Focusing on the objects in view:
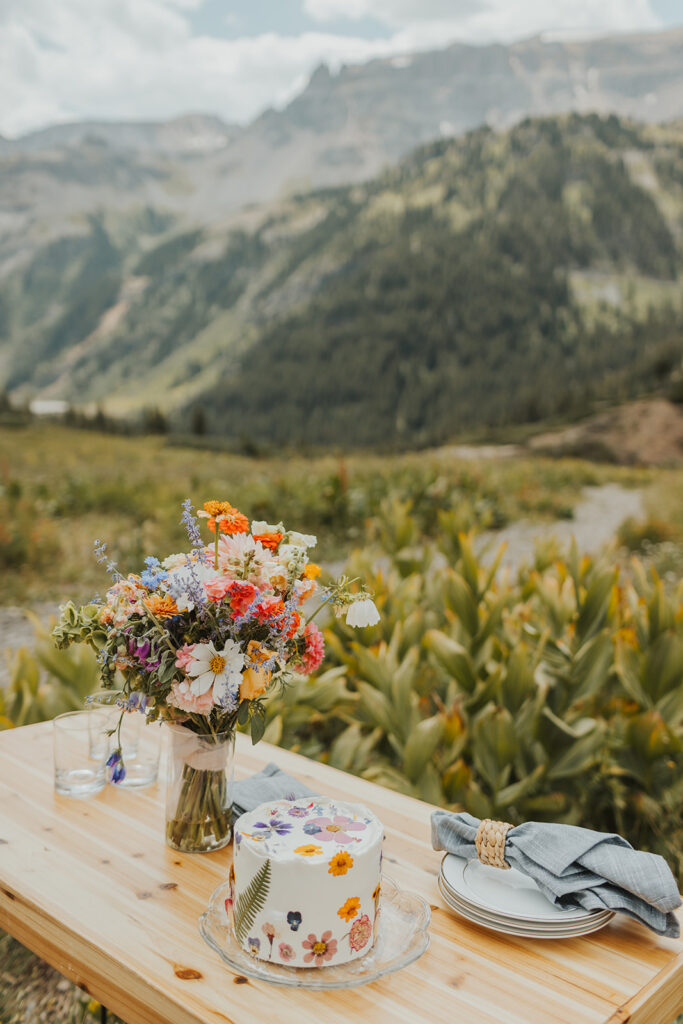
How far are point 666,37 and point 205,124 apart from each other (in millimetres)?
106875

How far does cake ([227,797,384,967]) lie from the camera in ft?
3.22

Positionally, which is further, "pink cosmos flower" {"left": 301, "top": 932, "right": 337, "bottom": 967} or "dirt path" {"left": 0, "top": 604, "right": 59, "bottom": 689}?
"dirt path" {"left": 0, "top": 604, "right": 59, "bottom": 689}

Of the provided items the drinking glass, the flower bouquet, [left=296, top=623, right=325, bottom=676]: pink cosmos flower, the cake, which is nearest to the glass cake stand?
the cake

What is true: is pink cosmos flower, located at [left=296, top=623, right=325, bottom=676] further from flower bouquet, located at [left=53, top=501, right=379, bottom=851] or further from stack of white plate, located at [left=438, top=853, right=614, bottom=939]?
stack of white plate, located at [left=438, top=853, right=614, bottom=939]

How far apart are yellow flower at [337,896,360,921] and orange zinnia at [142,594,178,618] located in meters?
0.44

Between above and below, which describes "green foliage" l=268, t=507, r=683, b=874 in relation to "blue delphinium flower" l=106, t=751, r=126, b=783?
below

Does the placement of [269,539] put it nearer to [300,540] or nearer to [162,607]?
[300,540]

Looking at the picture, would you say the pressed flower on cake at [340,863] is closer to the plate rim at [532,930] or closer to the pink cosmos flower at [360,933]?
the pink cosmos flower at [360,933]

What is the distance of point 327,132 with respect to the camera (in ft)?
401

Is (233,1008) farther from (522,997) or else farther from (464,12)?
(464,12)

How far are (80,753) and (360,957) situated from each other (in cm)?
69

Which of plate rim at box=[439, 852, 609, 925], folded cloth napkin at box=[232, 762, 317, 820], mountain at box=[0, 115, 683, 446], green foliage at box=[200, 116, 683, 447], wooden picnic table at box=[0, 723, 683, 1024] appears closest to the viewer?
wooden picnic table at box=[0, 723, 683, 1024]

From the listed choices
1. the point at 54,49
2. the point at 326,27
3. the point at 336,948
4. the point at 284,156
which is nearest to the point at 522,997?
the point at 336,948

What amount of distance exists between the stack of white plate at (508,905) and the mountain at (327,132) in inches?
1523
